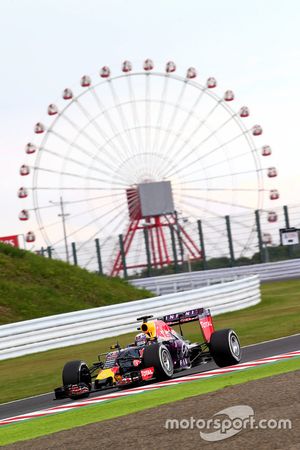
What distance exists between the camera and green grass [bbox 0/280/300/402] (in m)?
17.2

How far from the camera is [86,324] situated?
23.5 meters

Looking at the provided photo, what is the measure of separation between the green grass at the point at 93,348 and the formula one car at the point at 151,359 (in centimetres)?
220

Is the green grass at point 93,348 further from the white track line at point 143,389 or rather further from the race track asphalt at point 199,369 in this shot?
the white track line at point 143,389

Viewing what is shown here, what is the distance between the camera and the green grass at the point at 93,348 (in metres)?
17.2

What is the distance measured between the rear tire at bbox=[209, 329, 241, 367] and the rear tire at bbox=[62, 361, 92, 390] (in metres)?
1.72

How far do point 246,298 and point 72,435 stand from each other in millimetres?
19506

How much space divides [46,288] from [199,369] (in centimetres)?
1722

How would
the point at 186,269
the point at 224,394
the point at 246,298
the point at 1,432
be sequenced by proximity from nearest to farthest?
the point at 224,394
the point at 1,432
the point at 246,298
the point at 186,269

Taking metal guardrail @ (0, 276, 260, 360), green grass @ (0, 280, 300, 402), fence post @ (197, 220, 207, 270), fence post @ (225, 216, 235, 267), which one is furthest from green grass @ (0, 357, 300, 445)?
fence post @ (197, 220, 207, 270)

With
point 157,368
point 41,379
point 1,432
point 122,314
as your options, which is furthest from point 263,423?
point 122,314

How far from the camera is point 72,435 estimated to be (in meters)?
9.52

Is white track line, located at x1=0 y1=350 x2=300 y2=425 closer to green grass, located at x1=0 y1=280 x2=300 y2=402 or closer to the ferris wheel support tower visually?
green grass, located at x1=0 y1=280 x2=300 y2=402

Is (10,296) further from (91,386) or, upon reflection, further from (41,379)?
(91,386)

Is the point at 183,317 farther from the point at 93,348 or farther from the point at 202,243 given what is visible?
the point at 202,243
